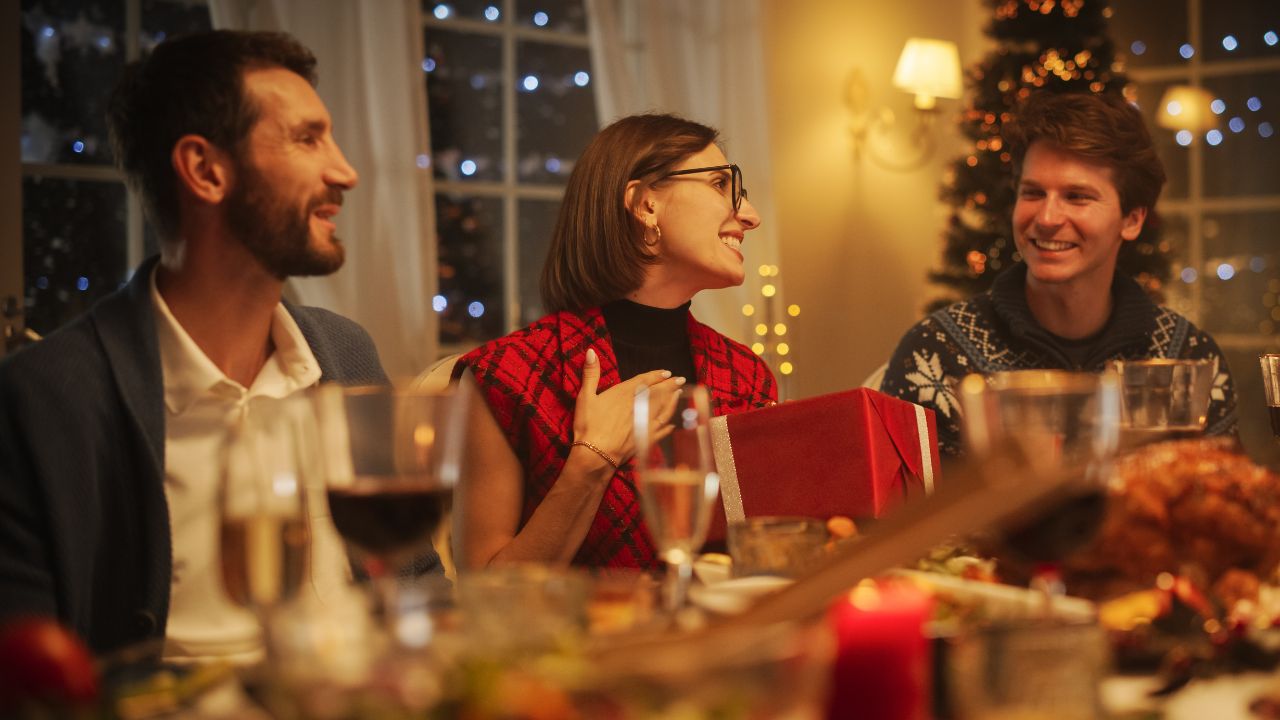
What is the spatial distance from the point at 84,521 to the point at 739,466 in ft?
2.58

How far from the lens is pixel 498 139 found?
13.9 feet

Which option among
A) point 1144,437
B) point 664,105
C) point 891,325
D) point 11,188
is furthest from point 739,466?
point 891,325

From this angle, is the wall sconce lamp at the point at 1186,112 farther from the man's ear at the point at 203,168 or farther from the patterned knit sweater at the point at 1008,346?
the man's ear at the point at 203,168

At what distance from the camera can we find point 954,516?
66 centimetres

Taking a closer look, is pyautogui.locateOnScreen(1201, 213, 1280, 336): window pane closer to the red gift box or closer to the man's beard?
the red gift box

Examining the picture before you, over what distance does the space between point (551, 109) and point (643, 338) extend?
2458 mm

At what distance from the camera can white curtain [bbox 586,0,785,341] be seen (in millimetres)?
4227

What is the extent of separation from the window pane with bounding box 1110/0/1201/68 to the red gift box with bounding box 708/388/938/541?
4.41 metres

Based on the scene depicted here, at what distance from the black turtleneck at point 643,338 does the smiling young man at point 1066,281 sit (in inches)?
23.8

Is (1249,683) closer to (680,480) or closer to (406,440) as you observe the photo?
(680,480)

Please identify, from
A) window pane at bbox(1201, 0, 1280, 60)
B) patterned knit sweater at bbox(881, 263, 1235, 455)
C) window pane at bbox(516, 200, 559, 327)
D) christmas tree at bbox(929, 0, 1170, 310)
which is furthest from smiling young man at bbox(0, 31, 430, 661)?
window pane at bbox(1201, 0, 1280, 60)

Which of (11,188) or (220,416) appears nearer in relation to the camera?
(220,416)

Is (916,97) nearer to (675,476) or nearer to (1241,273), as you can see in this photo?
(1241,273)

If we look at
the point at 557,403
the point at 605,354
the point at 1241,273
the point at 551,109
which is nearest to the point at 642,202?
the point at 605,354
